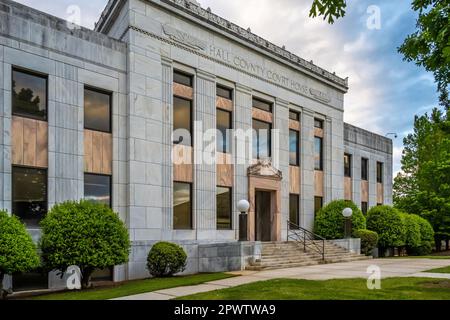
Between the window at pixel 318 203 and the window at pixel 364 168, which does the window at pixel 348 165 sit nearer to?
the window at pixel 364 168

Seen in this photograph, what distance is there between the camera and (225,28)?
21.4 metres

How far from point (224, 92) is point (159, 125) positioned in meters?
4.61

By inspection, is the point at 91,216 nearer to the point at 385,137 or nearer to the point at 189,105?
the point at 189,105

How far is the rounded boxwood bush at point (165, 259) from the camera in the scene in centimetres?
1648

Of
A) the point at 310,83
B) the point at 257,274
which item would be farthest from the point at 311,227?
the point at 257,274

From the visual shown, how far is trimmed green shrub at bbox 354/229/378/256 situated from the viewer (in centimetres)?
2467

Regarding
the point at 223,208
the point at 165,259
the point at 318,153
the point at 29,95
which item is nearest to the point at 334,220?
the point at 318,153

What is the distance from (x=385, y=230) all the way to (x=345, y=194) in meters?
4.24

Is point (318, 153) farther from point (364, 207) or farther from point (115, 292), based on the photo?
point (115, 292)

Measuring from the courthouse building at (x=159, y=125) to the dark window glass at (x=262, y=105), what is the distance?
0.35 ft

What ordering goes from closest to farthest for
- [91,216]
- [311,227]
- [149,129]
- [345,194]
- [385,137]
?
[91,216], [149,129], [311,227], [345,194], [385,137]

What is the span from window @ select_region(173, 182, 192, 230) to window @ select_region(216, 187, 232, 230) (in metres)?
1.72

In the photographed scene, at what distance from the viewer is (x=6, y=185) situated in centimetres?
1444

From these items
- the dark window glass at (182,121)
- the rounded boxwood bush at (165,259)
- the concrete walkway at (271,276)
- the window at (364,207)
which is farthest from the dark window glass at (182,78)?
the window at (364,207)
